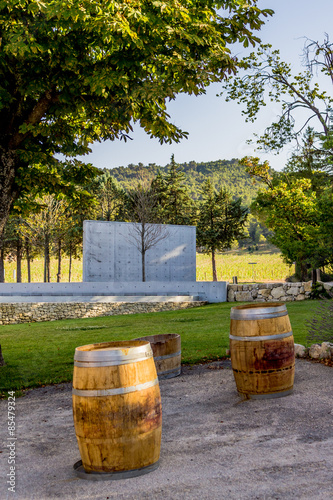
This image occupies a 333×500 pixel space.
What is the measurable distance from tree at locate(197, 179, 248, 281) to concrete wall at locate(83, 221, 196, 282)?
1548cm

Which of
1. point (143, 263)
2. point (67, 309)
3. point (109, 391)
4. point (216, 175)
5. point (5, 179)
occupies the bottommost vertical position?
point (67, 309)

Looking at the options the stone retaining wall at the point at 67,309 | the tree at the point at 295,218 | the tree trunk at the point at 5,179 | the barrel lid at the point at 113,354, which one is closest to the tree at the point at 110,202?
the tree at the point at 295,218

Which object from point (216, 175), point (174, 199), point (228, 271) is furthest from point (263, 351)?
point (216, 175)

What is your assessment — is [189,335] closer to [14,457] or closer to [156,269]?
[14,457]

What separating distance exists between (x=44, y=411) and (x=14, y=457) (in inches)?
58.7

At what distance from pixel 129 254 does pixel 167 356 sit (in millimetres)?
20554

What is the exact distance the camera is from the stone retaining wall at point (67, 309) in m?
19.4

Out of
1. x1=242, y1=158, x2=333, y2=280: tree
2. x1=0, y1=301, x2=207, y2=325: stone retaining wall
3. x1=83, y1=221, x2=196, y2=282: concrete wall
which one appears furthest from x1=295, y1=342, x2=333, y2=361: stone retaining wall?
x1=83, y1=221, x2=196, y2=282: concrete wall

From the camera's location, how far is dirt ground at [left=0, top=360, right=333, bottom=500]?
2.90m

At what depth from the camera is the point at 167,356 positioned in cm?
631

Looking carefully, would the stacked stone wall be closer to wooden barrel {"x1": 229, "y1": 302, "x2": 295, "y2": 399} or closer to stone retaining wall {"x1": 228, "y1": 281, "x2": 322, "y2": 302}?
stone retaining wall {"x1": 228, "y1": 281, "x2": 322, "y2": 302}

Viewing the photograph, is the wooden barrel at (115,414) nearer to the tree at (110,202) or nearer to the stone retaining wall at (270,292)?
the stone retaining wall at (270,292)

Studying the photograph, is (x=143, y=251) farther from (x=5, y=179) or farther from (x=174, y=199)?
(x=174, y=199)

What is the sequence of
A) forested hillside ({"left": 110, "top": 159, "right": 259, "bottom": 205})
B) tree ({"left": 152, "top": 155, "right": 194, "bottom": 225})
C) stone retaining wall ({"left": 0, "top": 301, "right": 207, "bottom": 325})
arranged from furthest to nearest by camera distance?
forested hillside ({"left": 110, "top": 159, "right": 259, "bottom": 205}) < tree ({"left": 152, "top": 155, "right": 194, "bottom": 225}) < stone retaining wall ({"left": 0, "top": 301, "right": 207, "bottom": 325})
